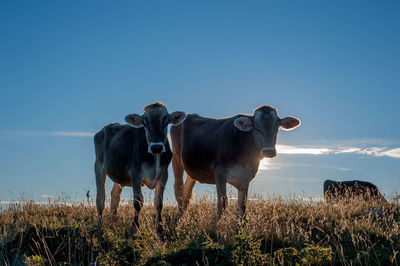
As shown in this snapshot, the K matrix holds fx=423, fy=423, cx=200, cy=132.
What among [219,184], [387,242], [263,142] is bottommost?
[387,242]

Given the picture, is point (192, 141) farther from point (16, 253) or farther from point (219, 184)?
point (16, 253)

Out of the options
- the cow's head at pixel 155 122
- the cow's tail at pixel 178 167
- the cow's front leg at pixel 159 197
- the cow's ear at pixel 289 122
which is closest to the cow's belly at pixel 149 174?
the cow's front leg at pixel 159 197

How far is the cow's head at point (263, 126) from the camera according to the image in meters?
10.6

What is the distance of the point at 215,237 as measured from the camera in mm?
9031

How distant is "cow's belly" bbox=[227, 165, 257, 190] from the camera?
10.9 meters

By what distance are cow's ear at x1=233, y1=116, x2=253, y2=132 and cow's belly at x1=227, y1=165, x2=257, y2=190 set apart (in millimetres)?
985

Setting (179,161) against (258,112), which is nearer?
(258,112)

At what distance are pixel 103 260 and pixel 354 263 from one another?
4097 mm

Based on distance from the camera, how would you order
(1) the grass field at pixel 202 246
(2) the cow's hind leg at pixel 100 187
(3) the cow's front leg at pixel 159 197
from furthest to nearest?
(2) the cow's hind leg at pixel 100 187, (3) the cow's front leg at pixel 159 197, (1) the grass field at pixel 202 246

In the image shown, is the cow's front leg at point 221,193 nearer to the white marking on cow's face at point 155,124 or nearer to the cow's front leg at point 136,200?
the white marking on cow's face at point 155,124

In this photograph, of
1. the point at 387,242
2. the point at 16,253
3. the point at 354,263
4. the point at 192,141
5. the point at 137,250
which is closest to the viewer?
the point at 354,263

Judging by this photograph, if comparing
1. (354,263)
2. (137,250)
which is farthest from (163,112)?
(354,263)

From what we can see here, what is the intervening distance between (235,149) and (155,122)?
2222mm

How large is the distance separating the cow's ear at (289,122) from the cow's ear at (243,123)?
0.96 meters
